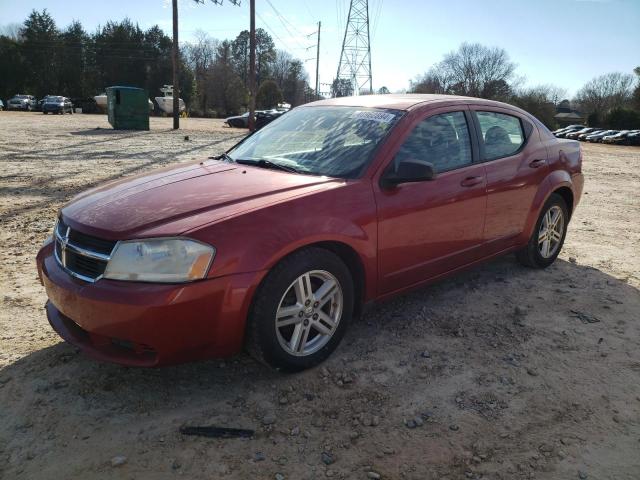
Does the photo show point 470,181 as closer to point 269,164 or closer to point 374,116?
point 374,116

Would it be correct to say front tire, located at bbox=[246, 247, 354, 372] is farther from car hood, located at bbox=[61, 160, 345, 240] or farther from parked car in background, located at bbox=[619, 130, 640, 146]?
parked car in background, located at bbox=[619, 130, 640, 146]

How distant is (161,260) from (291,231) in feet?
2.26

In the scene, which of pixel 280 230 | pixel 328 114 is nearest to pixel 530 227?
pixel 328 114

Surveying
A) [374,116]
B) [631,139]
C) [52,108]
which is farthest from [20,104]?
[374,116]

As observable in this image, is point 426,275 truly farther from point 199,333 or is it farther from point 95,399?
point 95,399

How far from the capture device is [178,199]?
9.68 feet

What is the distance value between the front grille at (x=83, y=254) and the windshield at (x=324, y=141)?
1341mm

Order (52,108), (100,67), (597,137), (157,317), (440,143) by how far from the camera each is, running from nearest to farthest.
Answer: (157,317) → (440,143) → (52,108) → (597,137) → (100,67)

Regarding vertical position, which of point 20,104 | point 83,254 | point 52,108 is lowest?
point 83,254

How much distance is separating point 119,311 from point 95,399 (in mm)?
639

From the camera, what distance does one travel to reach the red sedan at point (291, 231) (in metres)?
2.54

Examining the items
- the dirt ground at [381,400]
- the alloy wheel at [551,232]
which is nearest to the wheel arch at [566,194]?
the alloy wheel at [551,232]

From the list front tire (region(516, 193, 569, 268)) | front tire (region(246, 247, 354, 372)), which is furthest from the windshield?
front tire (region(516, 193, 569, 268))

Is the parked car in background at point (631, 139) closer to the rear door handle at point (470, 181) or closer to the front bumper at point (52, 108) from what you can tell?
the rear door handle at point (470, 181)
